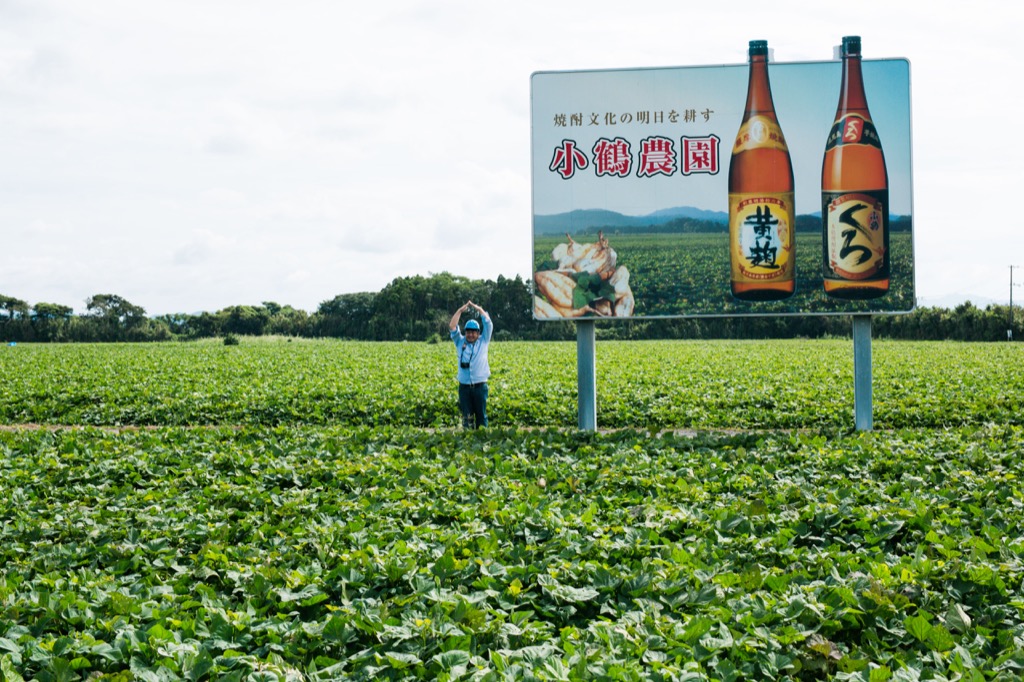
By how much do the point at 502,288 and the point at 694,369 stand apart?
27.4m

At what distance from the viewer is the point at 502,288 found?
49.3 m

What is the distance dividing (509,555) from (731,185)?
25.9ft

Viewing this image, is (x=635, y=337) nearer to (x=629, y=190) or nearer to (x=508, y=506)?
(x=629, y=190)

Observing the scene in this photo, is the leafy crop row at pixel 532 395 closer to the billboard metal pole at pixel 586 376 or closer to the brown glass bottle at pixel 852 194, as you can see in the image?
the billboard metal pole at pixel 586 376

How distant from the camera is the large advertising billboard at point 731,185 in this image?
12258 mm

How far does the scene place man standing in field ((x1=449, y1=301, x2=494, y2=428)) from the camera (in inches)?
480

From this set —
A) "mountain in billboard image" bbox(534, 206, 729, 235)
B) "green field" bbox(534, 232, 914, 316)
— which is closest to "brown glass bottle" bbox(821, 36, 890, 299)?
"green field" bbox(534, 232, 914, 316)

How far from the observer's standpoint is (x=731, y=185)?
1227 centimetres

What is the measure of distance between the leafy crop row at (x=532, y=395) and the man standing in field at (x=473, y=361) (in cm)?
184

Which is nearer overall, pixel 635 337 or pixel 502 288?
pixel 635 337

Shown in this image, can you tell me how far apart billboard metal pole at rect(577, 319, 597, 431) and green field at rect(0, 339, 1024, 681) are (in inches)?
56.7

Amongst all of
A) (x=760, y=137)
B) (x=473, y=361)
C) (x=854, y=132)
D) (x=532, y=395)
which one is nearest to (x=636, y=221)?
(x=760, y=137)

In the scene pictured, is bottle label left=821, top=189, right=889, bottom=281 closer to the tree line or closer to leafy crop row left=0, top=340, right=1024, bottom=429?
leafy crop row left=0, top=340, right=1024, bottom=429

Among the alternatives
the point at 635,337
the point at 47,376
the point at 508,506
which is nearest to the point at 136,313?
the point at 635,337
